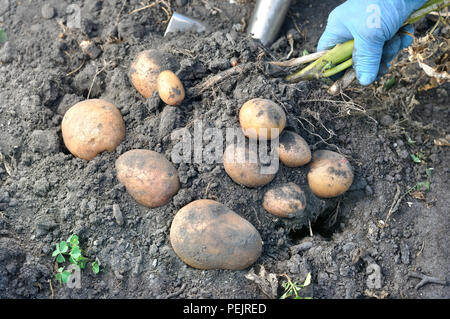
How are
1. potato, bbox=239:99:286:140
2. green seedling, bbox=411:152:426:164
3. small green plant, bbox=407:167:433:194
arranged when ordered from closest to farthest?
potato, bbox=239:99:286:140, small green plant, bbox=407:167:433:194, green seedling, bbox=411:152:426:164

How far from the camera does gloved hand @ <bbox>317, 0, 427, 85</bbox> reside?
2.44 metres

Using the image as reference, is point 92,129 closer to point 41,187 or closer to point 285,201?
point 41,187

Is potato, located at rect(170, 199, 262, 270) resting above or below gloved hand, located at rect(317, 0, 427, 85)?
below

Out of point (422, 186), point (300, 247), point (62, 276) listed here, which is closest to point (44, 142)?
point (62, 276)

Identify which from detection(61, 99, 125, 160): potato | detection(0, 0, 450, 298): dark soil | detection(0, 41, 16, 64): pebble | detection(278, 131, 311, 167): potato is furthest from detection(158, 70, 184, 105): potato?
detection(0, 41, 16, 64): pebble

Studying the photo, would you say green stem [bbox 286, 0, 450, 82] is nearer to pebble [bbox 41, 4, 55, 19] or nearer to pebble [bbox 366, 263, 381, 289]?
pebble [bbox 366, 263, 381, 289]

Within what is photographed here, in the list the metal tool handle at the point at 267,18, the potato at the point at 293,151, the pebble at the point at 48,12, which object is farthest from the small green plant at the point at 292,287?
the pebble at the point at 48,12

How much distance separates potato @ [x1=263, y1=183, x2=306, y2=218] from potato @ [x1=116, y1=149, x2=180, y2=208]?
1.69ft

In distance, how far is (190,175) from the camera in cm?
226

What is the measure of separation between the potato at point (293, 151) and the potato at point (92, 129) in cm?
93

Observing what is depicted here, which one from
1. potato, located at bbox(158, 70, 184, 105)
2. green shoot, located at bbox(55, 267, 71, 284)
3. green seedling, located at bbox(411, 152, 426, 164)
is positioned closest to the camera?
green shoot, located at bbox(55, 267, 71, 284)

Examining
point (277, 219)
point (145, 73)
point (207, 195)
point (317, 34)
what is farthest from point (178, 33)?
point (277, 219)

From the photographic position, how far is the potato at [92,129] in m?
2.31
